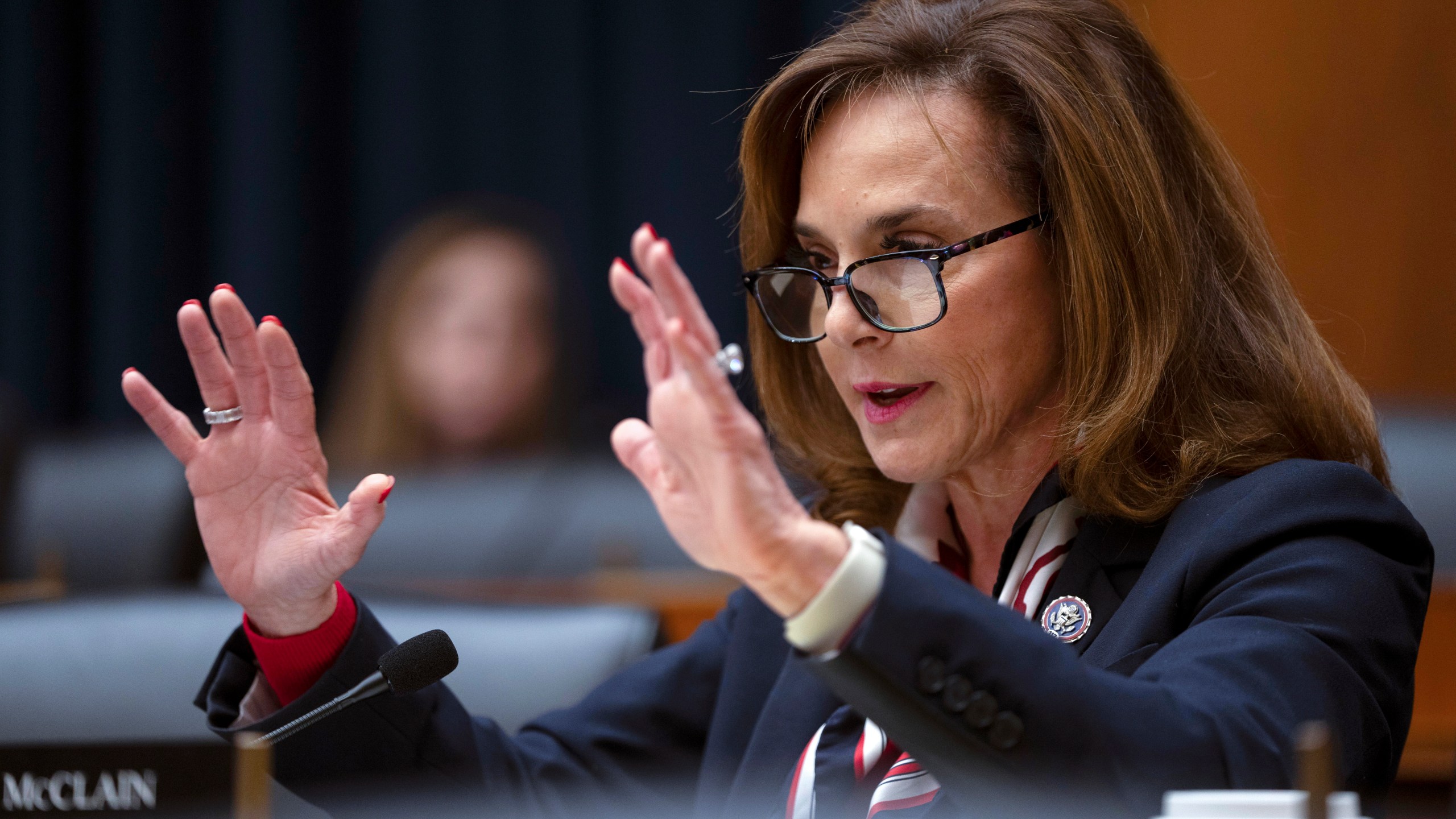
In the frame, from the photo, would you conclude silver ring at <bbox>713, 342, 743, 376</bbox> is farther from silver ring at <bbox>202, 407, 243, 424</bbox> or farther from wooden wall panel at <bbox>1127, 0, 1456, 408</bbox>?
wooden wall panel at <bbox>1127, 0, 1456, 408</bbox>

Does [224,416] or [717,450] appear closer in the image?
[717,450]

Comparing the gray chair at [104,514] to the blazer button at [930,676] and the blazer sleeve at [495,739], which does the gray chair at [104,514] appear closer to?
the blazer sleeve at [495,739]

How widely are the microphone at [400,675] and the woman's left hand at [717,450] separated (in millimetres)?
367

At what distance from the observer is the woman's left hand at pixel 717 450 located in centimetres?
82

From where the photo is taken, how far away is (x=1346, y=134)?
3.30 metres

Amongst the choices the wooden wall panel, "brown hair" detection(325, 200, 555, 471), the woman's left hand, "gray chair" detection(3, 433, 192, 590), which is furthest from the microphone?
the wooden wall panel

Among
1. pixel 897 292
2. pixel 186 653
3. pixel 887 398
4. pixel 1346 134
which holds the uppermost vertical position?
pixel 1346 134

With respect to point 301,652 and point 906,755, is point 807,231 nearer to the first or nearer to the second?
point 906,755

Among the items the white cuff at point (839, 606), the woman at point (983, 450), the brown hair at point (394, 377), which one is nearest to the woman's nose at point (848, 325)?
the woman at point (983, 450)

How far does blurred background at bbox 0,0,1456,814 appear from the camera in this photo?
243cm

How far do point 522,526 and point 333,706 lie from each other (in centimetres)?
155

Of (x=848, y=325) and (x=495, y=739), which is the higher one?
(x=848, y=325)

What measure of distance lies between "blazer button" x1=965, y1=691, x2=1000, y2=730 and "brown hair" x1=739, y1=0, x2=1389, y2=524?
0.40 meters

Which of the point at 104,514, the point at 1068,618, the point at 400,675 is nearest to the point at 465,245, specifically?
the point at 104,514
